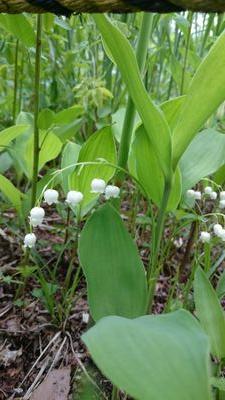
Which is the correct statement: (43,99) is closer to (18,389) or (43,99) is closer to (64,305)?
(64,305)

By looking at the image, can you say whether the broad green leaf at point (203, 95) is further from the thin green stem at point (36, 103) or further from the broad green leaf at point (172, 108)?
the thin green stem at point (36, 103)

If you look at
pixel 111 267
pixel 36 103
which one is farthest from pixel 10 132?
pixel 111 267

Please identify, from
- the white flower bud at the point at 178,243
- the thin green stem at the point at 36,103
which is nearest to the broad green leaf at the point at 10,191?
the thin green stem at the point at 36,103

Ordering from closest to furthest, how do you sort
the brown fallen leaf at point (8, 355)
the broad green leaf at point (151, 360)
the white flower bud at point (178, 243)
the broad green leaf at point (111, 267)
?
1. the broad green leaf at point (151, 360)
2. the broad green leaf at point (111, 267)
3. the brown fallen leaf at point (8, 355)
4. the white flower bud at point (178, 243)

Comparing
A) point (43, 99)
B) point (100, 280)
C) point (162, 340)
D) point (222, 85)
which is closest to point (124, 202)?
point (43, 99)

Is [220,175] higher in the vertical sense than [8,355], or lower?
higher

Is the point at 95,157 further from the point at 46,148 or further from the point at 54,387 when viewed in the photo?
the point at 54,387

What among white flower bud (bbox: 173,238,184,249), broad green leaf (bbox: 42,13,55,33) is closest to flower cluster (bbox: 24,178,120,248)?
broad green leaf (bbox: 42,13,55,33)
